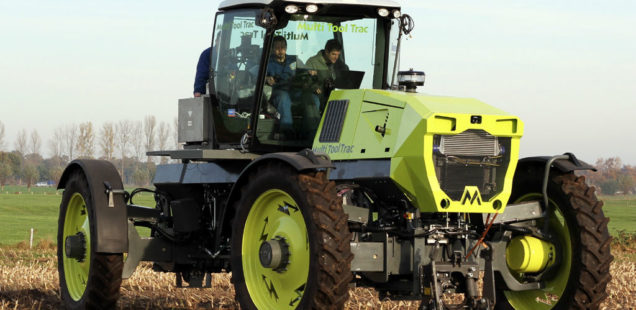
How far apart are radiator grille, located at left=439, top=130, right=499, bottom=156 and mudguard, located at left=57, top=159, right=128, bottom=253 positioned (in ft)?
12.2

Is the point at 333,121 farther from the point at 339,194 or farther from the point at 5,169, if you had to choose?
the point at 5,169

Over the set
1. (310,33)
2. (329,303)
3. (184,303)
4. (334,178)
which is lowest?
(184,303)

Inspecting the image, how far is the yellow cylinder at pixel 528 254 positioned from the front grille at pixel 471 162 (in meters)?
0.76

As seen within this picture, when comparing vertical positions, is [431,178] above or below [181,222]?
above

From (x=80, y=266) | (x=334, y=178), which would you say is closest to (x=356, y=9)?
(x=334, y=178)

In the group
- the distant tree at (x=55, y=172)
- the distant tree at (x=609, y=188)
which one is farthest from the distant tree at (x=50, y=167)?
the distant tree at (x=609, y=188)

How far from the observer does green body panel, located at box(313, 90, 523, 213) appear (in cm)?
777

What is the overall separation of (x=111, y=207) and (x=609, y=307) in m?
6.07

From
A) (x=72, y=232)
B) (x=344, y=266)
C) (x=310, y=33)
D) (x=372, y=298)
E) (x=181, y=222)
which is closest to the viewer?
(x=344, y=266)

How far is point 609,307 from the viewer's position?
11.1 metres

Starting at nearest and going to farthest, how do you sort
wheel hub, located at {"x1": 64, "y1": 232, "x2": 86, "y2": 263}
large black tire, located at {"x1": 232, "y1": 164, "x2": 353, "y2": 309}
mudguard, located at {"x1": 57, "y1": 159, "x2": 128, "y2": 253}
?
large black tire, located at {"x1": 232, "y1": 164, "x2": 353, "y2": 309}
mudguard, located at {"x1": 57, "y1": 159, "x2": 128, "y2": 253}
wheel hub, located at {"x1": 64, "y1": 232, "x2": 86, "y2": 263}

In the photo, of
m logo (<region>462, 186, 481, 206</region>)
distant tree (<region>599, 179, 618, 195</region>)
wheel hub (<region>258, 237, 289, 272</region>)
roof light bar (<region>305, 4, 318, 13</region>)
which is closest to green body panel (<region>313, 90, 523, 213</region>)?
m logo (<region>462, 186, 481, 206</region>)

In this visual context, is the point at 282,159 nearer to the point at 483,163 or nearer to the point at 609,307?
the point at 483,163

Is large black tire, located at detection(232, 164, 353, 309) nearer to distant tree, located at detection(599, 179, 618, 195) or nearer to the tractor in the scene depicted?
the tractor
